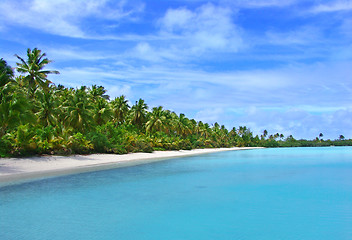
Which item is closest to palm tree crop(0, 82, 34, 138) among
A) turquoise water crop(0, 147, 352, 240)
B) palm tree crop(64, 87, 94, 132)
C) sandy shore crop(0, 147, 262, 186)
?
sandy shore crop(0, 147, 262, 186)

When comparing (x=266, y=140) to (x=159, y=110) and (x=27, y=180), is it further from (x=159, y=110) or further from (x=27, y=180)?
(x=27, y=180)

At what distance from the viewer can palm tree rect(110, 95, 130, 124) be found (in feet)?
192

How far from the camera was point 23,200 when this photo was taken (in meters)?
12.9

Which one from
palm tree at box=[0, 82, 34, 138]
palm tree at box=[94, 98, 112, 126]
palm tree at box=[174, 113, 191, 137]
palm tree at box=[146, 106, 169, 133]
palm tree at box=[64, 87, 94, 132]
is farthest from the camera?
palm tree at box=[174, 113, 191, 137]

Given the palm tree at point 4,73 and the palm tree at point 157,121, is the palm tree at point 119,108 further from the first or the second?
the palm tree at point 4,73

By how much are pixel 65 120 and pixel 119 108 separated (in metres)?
20.6

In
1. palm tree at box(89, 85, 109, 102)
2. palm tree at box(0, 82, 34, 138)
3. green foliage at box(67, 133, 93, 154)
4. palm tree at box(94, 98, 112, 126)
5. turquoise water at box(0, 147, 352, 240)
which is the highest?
palm tree at box(89, 85, 109, 102)

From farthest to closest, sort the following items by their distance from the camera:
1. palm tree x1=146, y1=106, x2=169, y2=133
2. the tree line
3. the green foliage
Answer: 1. palm tree x1=146, y1=106, x2=169, y2=133
2. the green foliage
3. the tree line

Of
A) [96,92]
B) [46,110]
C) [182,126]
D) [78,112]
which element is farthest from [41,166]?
[182,126]

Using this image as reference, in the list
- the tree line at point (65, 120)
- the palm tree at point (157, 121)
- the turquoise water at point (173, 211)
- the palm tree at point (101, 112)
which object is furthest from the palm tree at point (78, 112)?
the palm tree at point (157, 121)

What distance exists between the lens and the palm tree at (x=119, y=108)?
58666mm

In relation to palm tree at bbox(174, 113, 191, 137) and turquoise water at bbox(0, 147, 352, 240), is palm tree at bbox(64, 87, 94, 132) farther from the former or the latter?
palm tree at bbox(174, 113, 191, 137)

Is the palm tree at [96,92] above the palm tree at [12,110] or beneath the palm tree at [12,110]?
above

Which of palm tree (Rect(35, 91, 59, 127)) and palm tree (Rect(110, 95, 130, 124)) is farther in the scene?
palm tree (Rect(110, 95, 130, 124))
